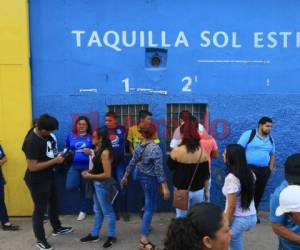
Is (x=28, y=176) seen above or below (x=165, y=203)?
above

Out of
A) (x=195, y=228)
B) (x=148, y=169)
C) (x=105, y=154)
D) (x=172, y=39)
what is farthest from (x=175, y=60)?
(x=195, y=228)

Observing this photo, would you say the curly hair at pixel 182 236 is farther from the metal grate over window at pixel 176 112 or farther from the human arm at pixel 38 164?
the metal grate over window at pixel 176 112

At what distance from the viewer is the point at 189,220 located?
206cm

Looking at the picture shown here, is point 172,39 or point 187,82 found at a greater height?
point 172,39

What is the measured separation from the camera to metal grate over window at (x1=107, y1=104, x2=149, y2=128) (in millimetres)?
6809

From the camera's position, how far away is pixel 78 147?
251 inches

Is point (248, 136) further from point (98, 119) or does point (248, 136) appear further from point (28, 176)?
point (28, 176)

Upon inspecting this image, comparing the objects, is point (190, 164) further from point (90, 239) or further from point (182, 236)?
point (182, 236)

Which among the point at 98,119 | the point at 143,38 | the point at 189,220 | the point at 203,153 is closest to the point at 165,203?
the point at 98,119

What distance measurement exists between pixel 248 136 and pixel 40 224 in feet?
9.98

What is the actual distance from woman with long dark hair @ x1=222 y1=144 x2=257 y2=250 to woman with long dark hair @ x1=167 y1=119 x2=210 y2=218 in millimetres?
987

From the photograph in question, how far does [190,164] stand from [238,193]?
1.10 m

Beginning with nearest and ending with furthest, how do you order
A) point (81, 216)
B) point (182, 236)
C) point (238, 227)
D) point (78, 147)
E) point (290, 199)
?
point (182, 236) → point (290, 199) → point (238, 227) → point (78, 147) → point (81, 216)

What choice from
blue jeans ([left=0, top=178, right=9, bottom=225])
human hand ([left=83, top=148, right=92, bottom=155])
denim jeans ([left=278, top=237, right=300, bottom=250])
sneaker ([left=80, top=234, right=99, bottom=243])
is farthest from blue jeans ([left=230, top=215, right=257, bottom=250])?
blue jeans ([left=0, top=178, right=9, bottom=225])
